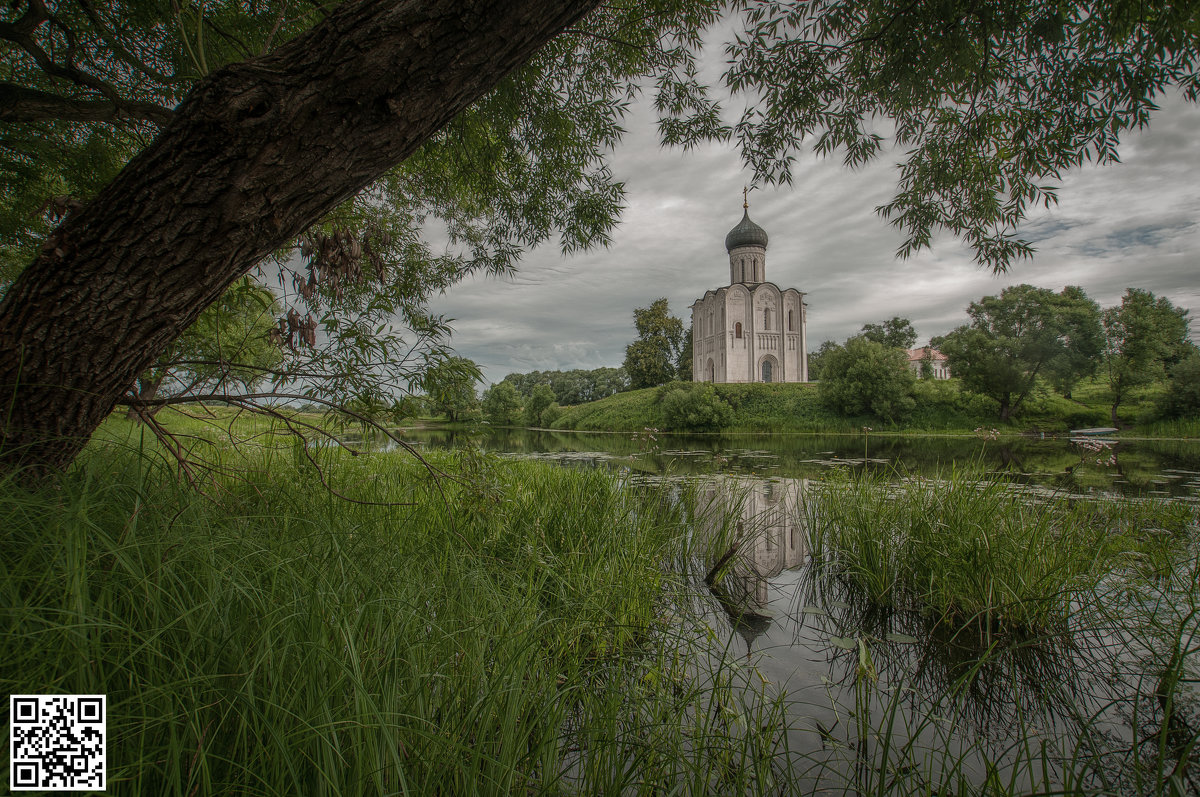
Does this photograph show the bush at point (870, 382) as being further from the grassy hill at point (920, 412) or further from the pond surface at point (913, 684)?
the pond surface at point (913, 684)

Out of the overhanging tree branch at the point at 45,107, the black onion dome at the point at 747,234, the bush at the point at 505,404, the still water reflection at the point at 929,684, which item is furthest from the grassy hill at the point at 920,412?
the overhanging tree branch at the point at 45,107

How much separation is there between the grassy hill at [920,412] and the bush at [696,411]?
0.82 metres

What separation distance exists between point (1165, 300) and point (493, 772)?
44.4m

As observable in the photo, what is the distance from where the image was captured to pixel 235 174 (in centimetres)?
149

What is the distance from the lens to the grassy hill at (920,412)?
26.0 m

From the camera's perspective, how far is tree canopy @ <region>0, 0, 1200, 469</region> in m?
1.50

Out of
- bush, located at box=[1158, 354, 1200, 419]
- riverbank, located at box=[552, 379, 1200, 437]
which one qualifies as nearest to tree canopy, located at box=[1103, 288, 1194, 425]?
riverbank, located at box=[552, 379, 1200, 437]

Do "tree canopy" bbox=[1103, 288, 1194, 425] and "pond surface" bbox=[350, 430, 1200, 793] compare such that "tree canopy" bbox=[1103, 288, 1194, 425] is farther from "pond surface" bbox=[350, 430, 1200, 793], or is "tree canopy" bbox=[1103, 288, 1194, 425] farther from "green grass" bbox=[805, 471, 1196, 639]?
"pond surface" bbox=[350, 430, 1200, 793]

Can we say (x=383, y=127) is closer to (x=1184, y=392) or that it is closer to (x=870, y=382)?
(x=870, y=382)

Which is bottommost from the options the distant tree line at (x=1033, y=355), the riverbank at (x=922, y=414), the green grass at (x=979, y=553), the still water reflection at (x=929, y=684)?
the still water reflection at (x=929, y=684)

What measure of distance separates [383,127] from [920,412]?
1283 inches

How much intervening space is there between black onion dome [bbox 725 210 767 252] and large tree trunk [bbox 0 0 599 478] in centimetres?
4511

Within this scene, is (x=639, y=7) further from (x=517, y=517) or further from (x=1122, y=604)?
(x=1122, y=604)

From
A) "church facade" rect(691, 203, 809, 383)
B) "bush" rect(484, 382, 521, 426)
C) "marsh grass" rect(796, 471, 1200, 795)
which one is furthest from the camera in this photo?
"church facade" rect(691, 203, 809, 383)
